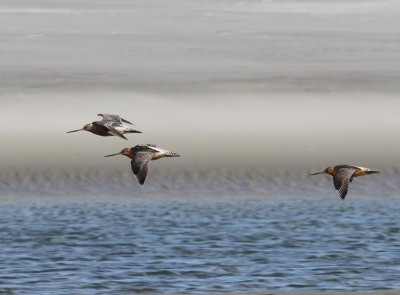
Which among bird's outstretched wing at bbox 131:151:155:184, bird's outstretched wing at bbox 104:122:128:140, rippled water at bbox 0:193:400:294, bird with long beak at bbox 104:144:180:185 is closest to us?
bird's outstretched wing at bbox 131:151:155:184

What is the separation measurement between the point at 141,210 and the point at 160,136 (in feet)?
15.8

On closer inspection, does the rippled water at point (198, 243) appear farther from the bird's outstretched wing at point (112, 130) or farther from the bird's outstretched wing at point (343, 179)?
the bird's outstretched wing at point (112, 130)

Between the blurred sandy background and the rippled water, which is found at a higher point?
the blurred sandy background

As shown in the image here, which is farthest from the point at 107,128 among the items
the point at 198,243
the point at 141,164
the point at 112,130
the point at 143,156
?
the point at 198,243

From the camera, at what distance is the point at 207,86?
38844mm

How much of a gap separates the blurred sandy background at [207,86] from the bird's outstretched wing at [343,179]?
1328cm

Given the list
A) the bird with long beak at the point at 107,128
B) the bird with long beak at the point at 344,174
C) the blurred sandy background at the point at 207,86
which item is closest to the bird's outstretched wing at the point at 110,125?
the bird with long beak at the point at 107,128

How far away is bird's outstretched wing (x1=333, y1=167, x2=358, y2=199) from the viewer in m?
18.7

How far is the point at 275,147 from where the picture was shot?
112 feet

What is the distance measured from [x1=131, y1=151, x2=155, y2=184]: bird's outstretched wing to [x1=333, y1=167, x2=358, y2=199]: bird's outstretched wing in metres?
2.45

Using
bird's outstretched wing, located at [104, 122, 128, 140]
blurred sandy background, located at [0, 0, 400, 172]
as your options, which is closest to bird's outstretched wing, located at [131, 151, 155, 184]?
bird's outstretched wing, located at [104, 122, 128, 140]

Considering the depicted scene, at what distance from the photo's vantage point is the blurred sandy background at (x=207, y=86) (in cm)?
3388

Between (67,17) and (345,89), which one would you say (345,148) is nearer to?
(345,89)

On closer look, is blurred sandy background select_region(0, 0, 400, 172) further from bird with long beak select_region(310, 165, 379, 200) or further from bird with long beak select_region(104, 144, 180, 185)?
bird with long beak select_region(104, 144, 180, 185)
